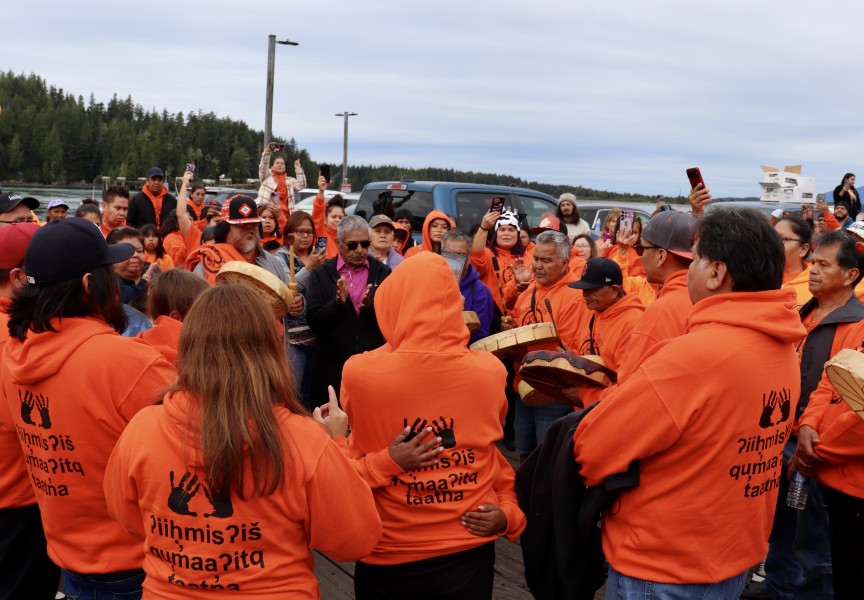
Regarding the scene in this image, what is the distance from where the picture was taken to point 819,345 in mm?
3691

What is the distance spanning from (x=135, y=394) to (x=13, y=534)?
1039mm

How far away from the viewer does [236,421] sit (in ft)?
5.92

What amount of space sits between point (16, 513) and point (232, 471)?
5.20 feet

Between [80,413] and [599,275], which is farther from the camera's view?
[599,275]

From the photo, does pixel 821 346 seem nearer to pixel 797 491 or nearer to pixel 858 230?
pixel 797 491

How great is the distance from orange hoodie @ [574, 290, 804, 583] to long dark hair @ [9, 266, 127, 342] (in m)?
1.68

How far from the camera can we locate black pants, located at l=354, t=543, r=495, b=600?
2521 millimetres

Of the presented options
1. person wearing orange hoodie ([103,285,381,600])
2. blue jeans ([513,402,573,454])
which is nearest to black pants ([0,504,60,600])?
person wearing orange hoodie ([103,285,381,600])

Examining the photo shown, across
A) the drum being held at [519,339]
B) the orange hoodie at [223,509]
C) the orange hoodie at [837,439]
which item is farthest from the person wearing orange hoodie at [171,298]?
the orange hoodie at [837,439]

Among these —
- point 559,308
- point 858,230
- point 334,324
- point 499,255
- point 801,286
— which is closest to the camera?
point 801,286

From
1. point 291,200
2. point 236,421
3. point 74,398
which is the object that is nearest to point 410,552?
point 236,421

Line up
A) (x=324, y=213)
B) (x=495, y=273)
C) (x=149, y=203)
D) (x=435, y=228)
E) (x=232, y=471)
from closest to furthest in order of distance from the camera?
(x=232, y=471)
(x=495, y=273)
(x=435, y=228)
(x=324, y=213)
(x=149, y=203)

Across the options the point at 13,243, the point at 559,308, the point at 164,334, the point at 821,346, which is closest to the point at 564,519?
the point at 164,334

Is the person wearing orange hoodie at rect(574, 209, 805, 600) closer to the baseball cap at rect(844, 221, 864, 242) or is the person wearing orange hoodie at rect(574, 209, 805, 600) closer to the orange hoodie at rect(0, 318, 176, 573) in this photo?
the orange hoodie at rect(0, 318, 176, 573)
